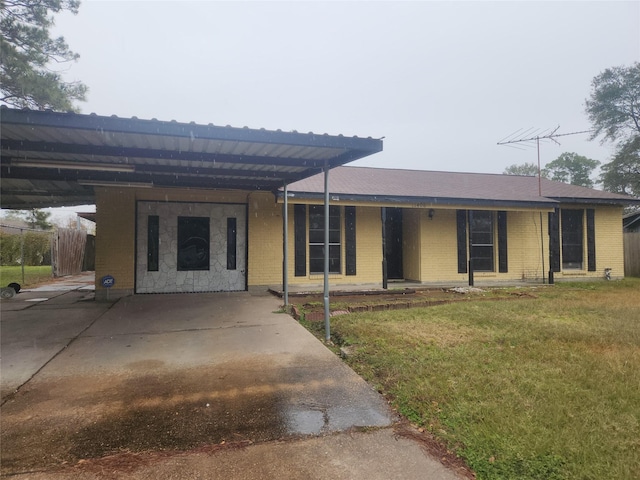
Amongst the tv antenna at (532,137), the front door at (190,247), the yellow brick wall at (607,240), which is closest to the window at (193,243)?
the front door at (190,247)

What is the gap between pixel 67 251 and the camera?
615 inches

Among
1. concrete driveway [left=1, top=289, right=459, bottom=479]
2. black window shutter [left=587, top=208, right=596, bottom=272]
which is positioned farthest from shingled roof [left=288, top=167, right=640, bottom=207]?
concrete driveway [left=1, top=289, right=459, bottom=479]

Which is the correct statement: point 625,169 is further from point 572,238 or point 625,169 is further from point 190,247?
point 190,247

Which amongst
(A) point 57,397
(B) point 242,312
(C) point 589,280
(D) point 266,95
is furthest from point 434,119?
(A) point 57,397

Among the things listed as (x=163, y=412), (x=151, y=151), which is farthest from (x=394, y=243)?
(x=163, y=412)

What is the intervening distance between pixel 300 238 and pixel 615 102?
2632 centimetres

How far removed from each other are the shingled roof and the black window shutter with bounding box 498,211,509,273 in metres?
0.72

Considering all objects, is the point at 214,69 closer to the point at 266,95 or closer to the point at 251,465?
the point at 266,95

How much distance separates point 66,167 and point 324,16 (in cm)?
2549

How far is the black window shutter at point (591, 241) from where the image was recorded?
13.0 meters

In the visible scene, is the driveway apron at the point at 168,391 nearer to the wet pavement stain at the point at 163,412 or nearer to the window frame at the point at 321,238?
the wet pavement stain at the point at 163,412

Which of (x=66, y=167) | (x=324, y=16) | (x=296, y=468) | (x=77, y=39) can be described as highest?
(x=324, y=16)

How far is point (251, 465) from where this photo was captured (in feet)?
7.45

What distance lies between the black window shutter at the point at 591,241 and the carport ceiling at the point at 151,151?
1134cm
